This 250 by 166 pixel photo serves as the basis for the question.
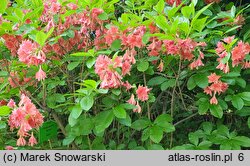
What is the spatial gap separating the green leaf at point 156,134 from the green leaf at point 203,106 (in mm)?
202

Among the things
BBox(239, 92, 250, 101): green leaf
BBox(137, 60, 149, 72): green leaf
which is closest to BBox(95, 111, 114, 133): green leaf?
BBox(137, 60, 149, 72): green leaf

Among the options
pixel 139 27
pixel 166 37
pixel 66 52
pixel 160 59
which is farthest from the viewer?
pixel 66 52

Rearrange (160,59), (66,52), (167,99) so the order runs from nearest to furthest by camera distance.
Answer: (160,59), (66,52), (167,99)

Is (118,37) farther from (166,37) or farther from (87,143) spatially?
Result: (87,143)

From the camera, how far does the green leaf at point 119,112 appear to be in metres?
1.42

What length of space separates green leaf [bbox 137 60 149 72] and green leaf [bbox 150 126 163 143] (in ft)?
0.91

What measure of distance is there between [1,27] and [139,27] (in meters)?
0.62

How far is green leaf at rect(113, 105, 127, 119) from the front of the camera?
1417 millimetres

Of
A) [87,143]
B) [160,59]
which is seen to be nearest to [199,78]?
[160,59]

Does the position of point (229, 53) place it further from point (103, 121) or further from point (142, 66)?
point (103, 121)

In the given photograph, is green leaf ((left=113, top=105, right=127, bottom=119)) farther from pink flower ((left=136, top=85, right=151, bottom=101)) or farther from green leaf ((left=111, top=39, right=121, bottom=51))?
green leaf ((left=111, top=39, right=121, bottom=51))

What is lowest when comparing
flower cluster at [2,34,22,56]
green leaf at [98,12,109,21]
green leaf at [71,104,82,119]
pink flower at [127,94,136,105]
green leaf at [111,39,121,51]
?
green leaf at [71,104,82,119]

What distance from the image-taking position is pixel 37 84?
6.10 feet

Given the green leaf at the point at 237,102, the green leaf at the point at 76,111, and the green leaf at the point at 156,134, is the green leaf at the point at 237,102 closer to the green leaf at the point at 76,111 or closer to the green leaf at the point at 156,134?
the green leaf at the point at 156,134
